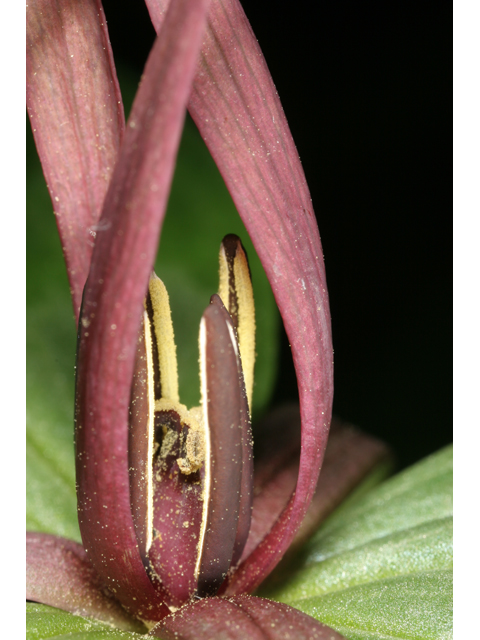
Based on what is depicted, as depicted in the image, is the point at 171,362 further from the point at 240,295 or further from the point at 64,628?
the point at 64,628

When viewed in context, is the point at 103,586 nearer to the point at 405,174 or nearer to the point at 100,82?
the point at 100,82

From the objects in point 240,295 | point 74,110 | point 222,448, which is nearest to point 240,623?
point 222,448

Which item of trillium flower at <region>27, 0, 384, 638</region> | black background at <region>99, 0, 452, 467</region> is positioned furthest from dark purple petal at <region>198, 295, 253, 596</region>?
black background at <region>99, 0, 452, 467</region>

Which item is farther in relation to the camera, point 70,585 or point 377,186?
point 377,186

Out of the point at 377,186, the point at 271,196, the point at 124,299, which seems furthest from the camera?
the point at 377,186

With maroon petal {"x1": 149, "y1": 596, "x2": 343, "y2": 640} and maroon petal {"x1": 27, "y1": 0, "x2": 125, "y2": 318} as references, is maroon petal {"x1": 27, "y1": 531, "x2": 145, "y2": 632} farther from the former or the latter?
maroon petal {"x1": 27, "y1": 0, "x2": 125, "y2": 318}

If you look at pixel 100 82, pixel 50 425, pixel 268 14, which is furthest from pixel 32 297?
pixel 268 14

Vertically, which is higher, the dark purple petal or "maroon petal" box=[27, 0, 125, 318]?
"maroon petal" box=[27, 0, 125, 318]
